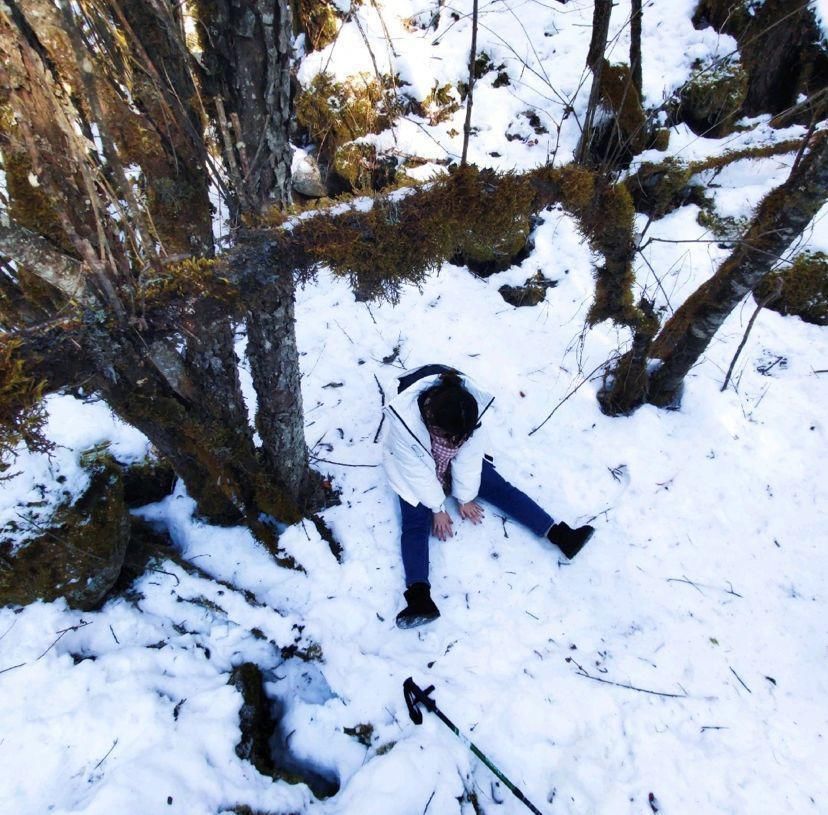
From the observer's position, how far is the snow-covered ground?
2.17 metres

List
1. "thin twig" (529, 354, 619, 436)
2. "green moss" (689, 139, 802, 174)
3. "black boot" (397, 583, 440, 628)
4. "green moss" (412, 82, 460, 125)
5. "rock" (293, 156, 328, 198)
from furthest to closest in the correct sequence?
"green moss" (412, 82, 460, 125)
"rock" (293, 156, 328, 198)
"green moss" (689, 139, 802, 174)
"thin twig" (529, 354, 619, 436)
"black boot" (397, 583, 440, 628)

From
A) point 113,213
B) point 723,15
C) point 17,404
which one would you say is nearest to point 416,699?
point 17,404

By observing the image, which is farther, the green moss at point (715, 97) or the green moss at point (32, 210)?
the green moss at point (715, 97)

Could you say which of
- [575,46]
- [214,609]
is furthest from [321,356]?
[575,46]

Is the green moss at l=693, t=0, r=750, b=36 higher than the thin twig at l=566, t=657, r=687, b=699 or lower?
higher

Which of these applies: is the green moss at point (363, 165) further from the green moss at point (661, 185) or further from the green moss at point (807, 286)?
the green moss at point (807, 286)

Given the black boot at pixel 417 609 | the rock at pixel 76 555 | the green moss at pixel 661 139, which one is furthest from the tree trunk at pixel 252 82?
the green moss at pixel 661 139

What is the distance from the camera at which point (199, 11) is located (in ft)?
5.08

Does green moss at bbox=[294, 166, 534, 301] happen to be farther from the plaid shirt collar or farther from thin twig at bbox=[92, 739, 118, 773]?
thin twig at bbox=[92, 739, 118, 773]

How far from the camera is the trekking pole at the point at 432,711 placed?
220cm

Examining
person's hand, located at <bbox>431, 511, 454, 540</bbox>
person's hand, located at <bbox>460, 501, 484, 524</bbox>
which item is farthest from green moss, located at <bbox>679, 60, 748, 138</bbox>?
person's hand, located at <bbox>431, 511, 454, 540</bbox>

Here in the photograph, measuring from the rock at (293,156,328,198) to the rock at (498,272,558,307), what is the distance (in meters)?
2.45

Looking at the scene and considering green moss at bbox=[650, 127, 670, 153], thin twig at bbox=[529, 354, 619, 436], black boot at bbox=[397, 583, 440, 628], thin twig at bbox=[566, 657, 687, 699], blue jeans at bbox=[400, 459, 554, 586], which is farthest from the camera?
green moss at bbox=[650, 127, 670, 153]

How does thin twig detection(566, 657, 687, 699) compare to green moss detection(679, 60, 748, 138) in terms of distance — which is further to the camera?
green moss detection(679, 60, 748, 138)
